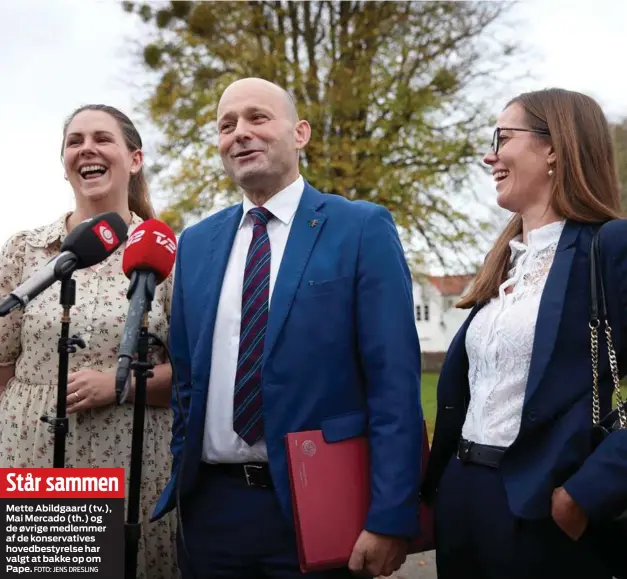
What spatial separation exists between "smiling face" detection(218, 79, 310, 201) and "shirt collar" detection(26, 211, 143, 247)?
0.74 meters

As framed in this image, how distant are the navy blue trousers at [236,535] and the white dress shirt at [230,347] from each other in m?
0.10

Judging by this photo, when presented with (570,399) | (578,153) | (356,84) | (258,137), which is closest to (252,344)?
(258,137)

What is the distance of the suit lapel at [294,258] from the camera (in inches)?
103

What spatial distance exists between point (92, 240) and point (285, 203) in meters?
0.77

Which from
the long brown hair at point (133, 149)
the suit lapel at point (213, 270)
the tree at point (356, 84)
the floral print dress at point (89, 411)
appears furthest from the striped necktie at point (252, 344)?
the tree at point (356, 84)

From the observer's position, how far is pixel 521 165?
8.96 feet

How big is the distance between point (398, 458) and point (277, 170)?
1.12m

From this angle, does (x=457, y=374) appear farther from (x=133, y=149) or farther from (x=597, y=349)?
(x=133, y=149)

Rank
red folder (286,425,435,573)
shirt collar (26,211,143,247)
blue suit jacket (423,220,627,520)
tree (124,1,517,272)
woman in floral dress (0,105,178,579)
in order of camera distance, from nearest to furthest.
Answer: blue suit jacket (423,220,627,520), red folder (286,425,435,573), woman in floral dress (0,105,178,579), shirt collar (26,211,143,247), tree (124,1,517,272)

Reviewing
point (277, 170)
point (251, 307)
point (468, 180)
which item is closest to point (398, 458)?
point (251, 307)

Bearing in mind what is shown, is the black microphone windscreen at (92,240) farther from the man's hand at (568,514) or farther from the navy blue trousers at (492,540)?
the man's hand at (568,514)

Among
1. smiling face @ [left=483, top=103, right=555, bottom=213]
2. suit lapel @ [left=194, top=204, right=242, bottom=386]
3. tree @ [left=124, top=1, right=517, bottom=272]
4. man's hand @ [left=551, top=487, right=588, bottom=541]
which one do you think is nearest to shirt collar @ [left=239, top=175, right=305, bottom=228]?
suit lapel @ [left=194, top=204, right=242, bottom=386]

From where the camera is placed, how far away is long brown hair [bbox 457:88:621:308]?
2.59m

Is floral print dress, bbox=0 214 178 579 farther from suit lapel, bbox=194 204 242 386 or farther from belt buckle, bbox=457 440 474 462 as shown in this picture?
belt buckle, bbox=457 440 474 462
